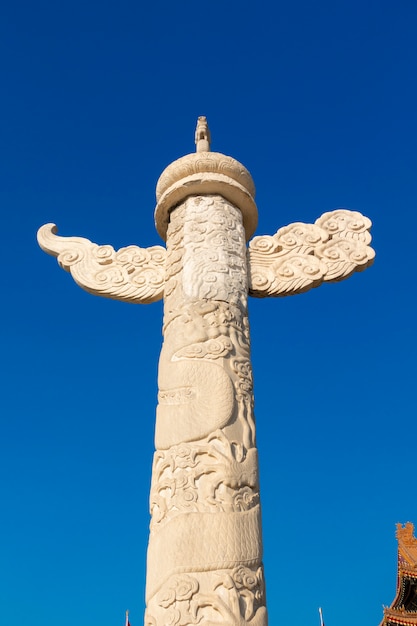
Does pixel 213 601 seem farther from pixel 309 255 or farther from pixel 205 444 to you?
pixel 309 255

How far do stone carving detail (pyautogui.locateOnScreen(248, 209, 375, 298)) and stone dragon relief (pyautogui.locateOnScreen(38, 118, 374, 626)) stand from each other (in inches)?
0.4

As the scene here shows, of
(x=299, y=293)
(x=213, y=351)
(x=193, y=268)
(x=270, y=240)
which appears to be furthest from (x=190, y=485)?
(x=270, y=240)

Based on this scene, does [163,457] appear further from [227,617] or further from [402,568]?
[402,568]

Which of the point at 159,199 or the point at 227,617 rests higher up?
the point at 159,199

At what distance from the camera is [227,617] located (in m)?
3.46

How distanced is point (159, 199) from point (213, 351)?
6.52 ft

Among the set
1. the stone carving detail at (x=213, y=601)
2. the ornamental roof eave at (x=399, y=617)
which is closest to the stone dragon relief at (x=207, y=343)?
the stone carving detail at (x=213, y=601)

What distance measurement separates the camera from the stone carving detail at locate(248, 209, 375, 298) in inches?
217

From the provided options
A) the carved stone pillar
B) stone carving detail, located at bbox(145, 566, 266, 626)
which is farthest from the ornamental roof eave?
stone carving detail, located at bbox(145, 566, 266, 626)

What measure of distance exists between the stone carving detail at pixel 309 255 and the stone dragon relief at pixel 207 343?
0.01 m

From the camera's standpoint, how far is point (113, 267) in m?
5.71

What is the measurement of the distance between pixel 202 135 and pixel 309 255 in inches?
70.3

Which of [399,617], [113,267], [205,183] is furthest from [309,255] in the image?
[399,617]

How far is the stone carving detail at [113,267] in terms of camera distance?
5.57m
